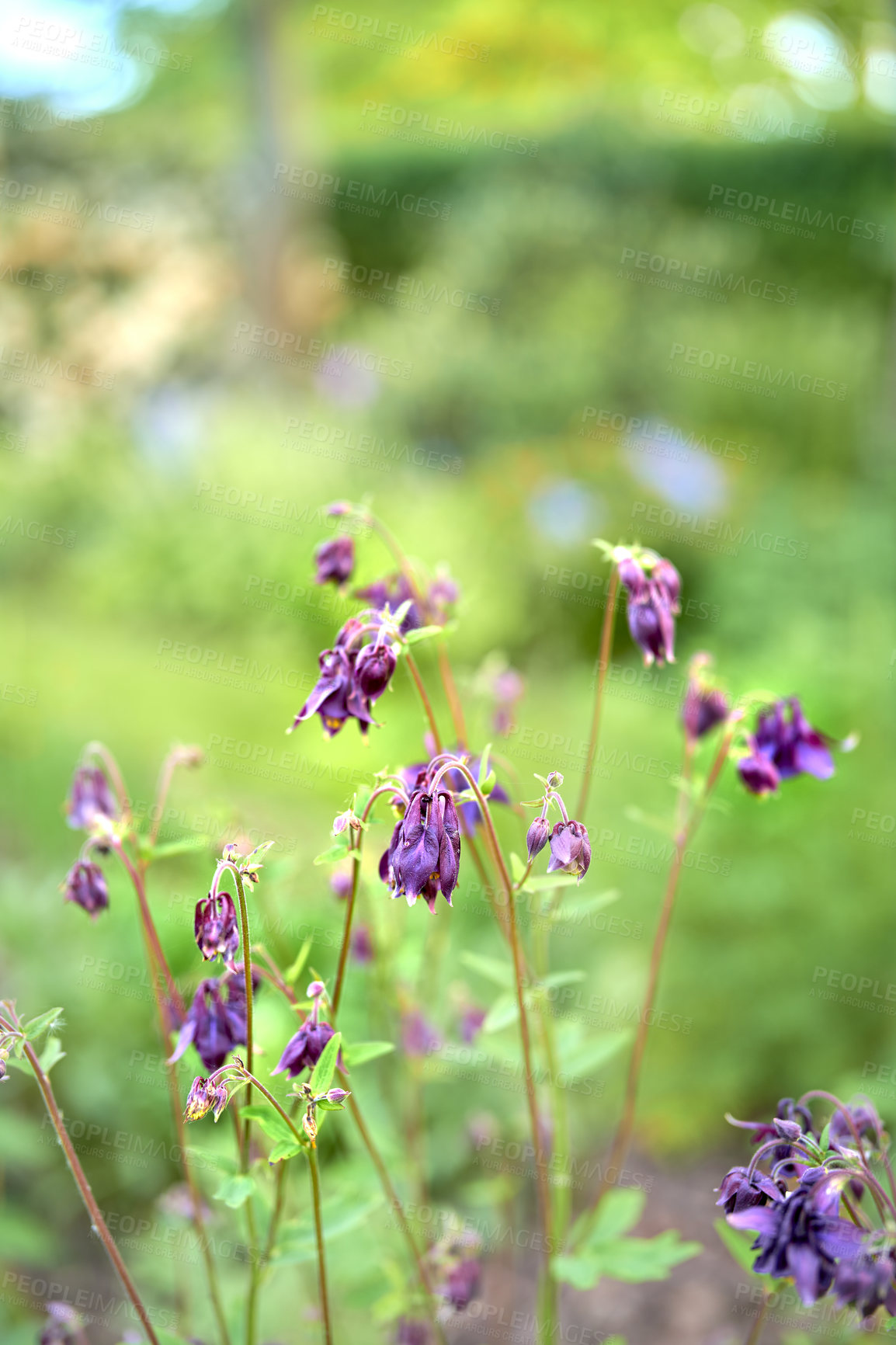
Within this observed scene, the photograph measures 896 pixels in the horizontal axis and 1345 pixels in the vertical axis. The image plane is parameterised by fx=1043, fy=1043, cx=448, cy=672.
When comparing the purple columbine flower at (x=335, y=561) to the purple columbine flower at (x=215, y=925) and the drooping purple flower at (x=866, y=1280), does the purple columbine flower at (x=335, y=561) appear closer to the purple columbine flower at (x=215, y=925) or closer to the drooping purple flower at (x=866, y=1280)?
the purple columbine flower at (x=215, y=925)

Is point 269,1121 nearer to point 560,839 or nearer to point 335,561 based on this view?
point 560,839

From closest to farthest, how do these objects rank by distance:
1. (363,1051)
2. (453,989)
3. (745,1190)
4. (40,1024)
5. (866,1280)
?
(866,1280) → (745,1190) → (40,1024) → (363,1051) → (453,989)

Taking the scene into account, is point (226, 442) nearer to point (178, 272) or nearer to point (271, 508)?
point (271, 508)

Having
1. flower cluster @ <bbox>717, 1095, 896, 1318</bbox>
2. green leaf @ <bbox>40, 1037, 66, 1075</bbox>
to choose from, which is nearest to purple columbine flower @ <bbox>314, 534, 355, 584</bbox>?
green leaf @ <bbox>40, 1037, 66, 1075</bbox>

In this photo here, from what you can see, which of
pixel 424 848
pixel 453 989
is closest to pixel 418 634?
pixel 424 848

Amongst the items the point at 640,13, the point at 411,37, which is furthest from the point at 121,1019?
the point at 411,37

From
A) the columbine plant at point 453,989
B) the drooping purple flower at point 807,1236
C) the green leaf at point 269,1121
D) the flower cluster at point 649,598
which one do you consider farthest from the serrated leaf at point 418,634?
the drooping purple flower at point 807,1236
